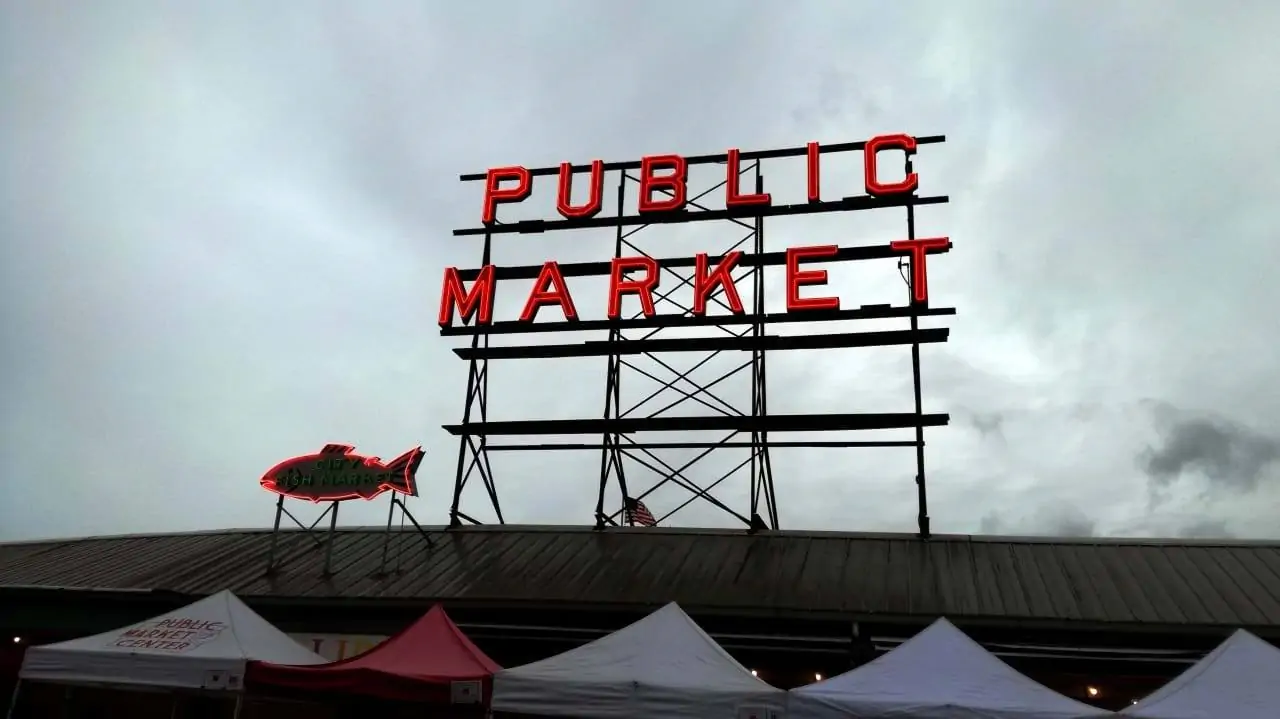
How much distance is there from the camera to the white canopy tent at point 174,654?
33.3ft

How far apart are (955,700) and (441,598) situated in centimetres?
694

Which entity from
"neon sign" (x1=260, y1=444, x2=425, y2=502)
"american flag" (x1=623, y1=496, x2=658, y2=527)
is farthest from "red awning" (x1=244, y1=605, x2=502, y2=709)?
"american flag" (x1=623, y1=496, x2=658, y2=527)

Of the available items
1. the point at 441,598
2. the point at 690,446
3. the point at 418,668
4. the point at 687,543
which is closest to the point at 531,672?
the point at 418,668

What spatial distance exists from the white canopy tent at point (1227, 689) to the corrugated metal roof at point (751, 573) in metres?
2.01

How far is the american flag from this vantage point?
1825 cm

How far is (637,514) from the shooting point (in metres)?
18.8

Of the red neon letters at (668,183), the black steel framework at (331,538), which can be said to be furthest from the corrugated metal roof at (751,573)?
the red neon letters at (668,183)

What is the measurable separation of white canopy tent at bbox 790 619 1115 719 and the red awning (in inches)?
137

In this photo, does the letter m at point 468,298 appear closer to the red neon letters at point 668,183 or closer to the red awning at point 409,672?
the red neon letters at point 668,183

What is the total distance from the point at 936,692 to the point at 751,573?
444 cm

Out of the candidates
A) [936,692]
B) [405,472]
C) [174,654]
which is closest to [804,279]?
[405,472]

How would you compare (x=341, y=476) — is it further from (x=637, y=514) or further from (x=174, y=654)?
(x=637, y=514)

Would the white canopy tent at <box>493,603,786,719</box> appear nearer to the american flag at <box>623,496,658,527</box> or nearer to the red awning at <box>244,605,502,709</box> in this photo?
the red awning at <box>244,605,502,709</box>

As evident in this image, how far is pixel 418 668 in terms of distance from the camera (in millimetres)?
9930
